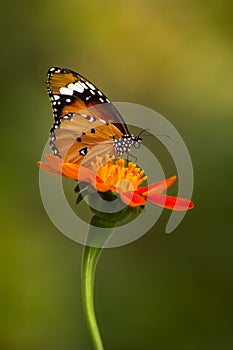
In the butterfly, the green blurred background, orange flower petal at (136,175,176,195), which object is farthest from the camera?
the green blurred background

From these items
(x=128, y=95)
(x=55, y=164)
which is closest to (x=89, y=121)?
(x=55, y=164)

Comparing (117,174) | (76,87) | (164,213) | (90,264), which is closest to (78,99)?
(76,87)

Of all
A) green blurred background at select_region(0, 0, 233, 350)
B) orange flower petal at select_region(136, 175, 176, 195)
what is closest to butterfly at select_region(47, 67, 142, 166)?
orange flower petal at select_region(136, 175, 176, 195)

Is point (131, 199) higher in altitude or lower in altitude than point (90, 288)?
higher

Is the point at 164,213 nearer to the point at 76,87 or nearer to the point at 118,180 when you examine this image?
the point at 76,87

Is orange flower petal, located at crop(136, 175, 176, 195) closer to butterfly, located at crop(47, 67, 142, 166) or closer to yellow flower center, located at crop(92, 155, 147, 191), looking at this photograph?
yellow flower center, located at crop(92, 155, 147, 191)

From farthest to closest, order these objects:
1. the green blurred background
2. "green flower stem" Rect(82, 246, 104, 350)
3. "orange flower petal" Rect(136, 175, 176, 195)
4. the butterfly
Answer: the green blurred background → the butterfly → "orange flower petal" Rect(136, 175, 176, 195) → "green flower stem" Rect(82, 246, 104, 350)

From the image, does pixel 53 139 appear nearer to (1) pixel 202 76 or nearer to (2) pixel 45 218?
(2) pixel 45 218
